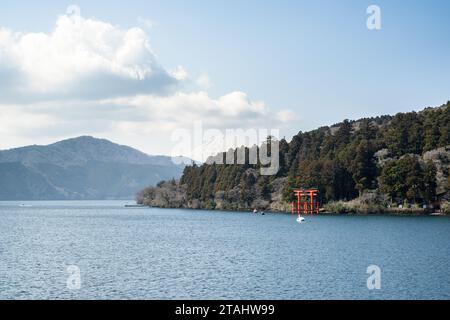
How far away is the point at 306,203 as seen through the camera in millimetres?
167000

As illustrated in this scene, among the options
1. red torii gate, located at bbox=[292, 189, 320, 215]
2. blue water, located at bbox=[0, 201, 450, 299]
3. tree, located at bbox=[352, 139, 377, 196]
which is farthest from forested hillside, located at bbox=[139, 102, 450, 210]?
blue water, located at bbox=[0, 201, 450, 299]

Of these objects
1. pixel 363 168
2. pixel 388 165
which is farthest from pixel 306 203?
pixel 388 165

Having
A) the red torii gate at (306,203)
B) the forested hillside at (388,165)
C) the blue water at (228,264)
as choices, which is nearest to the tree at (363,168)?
the forested hillside at (388,165)

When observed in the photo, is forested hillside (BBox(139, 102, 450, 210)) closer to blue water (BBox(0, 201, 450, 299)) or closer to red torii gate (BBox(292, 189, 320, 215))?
red torii gate (BBox(292, 189, 320, 215))

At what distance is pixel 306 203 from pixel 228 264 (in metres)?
111

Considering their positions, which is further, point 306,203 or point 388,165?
point 306,203

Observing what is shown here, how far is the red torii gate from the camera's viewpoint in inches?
6363

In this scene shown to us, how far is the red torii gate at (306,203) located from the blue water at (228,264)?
2528 inches

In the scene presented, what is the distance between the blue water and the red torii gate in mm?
64214

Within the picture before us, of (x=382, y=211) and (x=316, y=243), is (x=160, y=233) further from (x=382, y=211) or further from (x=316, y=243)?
(x=382, y=211)

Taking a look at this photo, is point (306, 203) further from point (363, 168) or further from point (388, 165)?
point (388, 165)

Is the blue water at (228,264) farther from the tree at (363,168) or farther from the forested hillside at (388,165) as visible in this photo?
the tree at (363,168)

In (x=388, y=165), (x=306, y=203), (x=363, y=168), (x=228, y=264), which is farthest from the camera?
(x=306, y=203)

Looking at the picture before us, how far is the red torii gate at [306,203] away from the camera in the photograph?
530 feet
